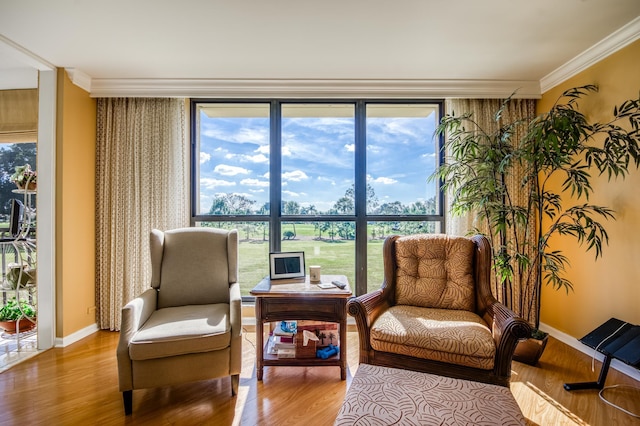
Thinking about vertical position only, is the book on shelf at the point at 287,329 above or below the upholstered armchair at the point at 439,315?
below

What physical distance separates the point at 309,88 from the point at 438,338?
2.50 m

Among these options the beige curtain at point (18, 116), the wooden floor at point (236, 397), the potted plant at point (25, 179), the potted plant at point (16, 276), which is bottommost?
the wooden floor at point (236, 397)

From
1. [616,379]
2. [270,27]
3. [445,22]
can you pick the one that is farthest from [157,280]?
[616,379]

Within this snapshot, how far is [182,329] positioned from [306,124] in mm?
2305

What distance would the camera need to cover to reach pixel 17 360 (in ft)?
8.20

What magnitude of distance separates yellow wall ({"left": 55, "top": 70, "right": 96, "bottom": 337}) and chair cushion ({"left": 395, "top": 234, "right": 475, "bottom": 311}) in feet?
9.48

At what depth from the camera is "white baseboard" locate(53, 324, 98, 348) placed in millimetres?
2748

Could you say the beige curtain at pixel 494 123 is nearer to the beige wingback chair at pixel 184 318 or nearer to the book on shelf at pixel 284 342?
the book on shelf at pixel 284 342

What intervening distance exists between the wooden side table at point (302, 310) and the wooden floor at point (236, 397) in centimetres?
13

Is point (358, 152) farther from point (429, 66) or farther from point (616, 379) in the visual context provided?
point (616, 379)

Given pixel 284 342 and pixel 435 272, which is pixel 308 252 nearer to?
pixel 284 342

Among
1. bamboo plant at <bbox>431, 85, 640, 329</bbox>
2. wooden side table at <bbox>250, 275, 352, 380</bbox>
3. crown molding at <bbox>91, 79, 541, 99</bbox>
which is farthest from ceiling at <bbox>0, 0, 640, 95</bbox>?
wooden side table at <bbox>250, 275, 352, 380</bbox>

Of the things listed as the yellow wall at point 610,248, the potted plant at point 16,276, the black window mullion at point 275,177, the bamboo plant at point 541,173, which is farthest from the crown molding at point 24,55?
the yellow wall at point 610,248

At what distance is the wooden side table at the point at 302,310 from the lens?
2.23 meters
